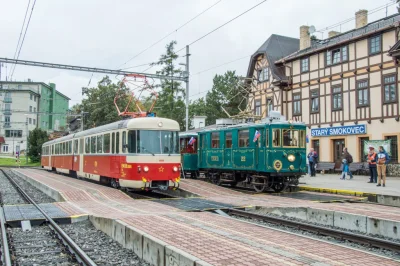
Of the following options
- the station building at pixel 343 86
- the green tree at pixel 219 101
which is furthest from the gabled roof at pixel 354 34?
the green tree at pixel 219 101

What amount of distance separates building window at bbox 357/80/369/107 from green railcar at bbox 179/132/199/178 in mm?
10825

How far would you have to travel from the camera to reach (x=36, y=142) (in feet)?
194

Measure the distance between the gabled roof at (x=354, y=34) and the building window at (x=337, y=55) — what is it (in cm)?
49

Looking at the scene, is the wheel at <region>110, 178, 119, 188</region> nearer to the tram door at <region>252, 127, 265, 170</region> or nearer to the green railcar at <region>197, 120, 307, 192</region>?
the green railcar at <region>197, 120, 307, 192</region>

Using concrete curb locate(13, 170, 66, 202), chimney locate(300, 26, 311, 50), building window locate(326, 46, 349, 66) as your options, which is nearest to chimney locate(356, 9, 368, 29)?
building window locate(326, 46, 349, 66)

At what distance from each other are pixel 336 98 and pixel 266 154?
43.5ft

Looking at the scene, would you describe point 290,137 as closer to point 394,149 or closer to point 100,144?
point 100,144

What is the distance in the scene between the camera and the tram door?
16.8 meters

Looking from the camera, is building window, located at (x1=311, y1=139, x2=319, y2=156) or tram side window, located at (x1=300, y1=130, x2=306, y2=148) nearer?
tram side window, located at (x1=300, y1=130, x2=306, y2=148)

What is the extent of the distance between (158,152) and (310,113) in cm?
1726

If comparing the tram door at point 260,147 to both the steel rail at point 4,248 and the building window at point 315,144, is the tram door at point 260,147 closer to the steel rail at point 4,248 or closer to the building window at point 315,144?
the steel rail at point 4,248

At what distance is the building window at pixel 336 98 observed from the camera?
90.0 ft

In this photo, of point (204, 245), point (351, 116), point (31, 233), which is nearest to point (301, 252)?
point (204, 245)

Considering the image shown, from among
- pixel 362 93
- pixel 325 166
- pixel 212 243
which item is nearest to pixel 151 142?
pixel 212 243
